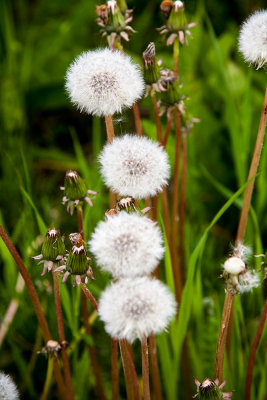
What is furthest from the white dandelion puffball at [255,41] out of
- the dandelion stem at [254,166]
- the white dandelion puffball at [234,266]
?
the white dandelion puffball at [234,266]

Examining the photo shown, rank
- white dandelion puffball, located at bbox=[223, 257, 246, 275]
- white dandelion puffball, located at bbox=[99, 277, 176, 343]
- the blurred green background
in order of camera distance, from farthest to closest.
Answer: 1. the blurred green background
2. white dandelion puffball, located at bbox=[223, 257, 246, 275]
3. white dandelion puffball, located at bbox=[99, 277, 176, 343]

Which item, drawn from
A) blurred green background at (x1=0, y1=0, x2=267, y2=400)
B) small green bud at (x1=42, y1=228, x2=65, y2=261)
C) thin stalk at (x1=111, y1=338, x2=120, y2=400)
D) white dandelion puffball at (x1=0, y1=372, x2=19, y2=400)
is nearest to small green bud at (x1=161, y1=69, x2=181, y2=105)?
blurred green background at (x1=0, y1=0, x2=267, y2=400)

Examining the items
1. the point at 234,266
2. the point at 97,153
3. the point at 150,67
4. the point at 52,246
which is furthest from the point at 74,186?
the point at 97,153

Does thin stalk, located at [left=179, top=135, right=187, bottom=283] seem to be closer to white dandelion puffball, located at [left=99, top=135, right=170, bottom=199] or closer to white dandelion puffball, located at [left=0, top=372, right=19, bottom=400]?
white dandelion puffball, located at [left=99, top=135, right=170, bottom=199]

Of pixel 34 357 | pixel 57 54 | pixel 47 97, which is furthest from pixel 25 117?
pixel 34 357

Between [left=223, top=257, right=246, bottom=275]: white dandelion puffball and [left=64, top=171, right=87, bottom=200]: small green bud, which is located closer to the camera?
[left=223, top=257, right=246, bottom=275]: white dandelion puffball

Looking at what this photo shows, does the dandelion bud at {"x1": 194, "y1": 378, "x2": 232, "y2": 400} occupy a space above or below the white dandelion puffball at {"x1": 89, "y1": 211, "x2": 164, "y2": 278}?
below

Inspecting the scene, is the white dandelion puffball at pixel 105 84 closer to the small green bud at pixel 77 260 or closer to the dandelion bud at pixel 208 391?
the small green bud at pixel 77 260
